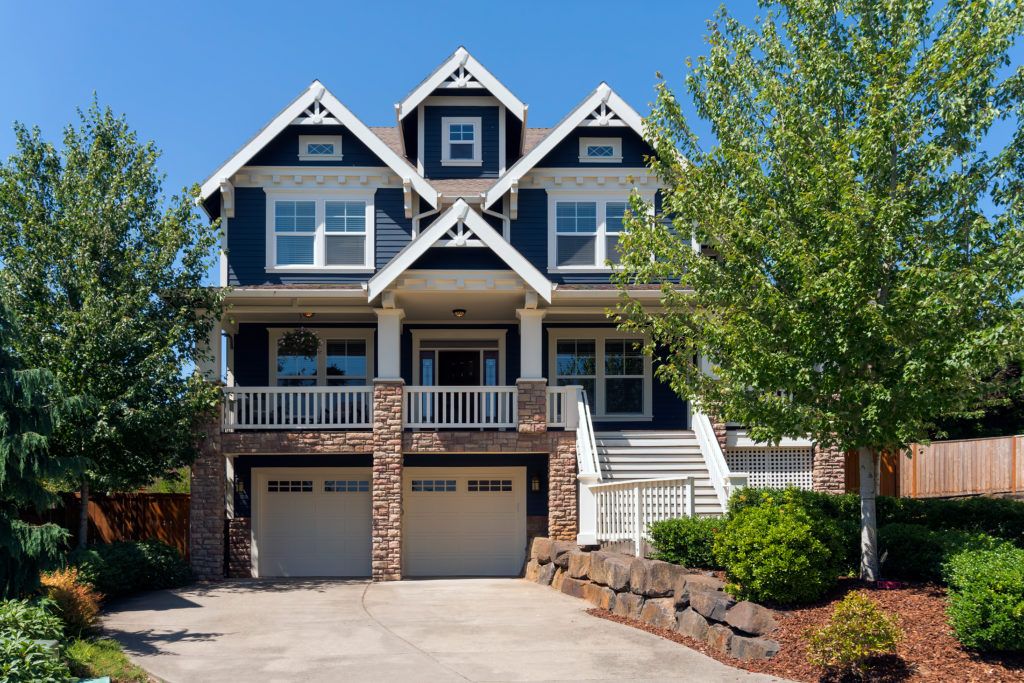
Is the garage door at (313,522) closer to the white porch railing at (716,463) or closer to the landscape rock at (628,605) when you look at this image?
the white porch railing at (716,463)

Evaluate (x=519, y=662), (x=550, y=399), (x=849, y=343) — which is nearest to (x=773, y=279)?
(x=849, y=343)

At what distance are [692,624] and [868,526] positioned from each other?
95.3 inches

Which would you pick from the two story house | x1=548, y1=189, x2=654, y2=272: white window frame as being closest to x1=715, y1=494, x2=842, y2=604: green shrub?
the two story house

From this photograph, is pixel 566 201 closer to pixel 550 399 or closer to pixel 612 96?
pixel 612 96

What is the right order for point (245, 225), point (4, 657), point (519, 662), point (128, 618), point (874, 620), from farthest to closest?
point (245, 225) → point (128, 618) → point (519, 662) → point (874, 620) → point (4, 657)

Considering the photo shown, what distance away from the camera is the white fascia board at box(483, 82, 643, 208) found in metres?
19.1

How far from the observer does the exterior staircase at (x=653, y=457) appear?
16.8m

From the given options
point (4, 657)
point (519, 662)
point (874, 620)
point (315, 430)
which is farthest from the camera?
point (315, 430)

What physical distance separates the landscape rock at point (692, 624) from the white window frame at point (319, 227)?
34.2 ft

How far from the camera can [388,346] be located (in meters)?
17.6

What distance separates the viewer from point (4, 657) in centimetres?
816

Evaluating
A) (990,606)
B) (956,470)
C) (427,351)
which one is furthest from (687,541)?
(956,470)

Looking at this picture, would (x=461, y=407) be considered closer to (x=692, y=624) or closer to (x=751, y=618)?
(x=692, y=624)

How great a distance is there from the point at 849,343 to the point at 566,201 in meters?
9.92
